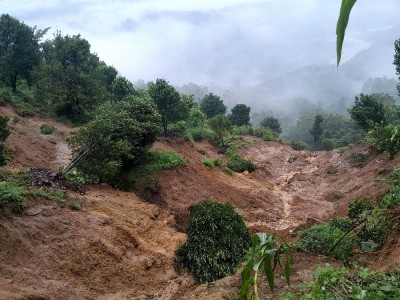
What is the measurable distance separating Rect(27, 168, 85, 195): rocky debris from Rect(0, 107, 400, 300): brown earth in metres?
0.49

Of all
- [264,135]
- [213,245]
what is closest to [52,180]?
[213,245]

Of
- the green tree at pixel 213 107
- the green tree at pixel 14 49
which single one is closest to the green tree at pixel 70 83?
the green tree at pixel 14 49

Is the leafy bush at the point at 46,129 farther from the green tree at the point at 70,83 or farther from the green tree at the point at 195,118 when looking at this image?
the green tree at the point at 195,118

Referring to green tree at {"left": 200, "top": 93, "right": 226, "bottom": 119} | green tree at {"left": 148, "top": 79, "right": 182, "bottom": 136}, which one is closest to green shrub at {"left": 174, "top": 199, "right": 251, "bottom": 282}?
green tree at {"left": 148, "top": 79, "right": 182, "bottom": 136}

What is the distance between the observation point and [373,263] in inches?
277

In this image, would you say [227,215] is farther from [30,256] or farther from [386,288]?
[386,288]

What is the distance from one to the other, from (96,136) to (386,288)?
43.2 feet

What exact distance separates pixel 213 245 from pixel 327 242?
2.89 metres

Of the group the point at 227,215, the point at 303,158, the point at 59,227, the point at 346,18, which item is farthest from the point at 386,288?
the point at 303,158

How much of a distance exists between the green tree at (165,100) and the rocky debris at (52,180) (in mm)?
17640

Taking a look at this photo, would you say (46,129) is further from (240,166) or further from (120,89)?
(240,166)

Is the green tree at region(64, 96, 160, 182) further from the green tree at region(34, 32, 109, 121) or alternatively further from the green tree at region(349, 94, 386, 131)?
the green tree at region(349, 94, 386, 131)

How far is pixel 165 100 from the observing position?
103ft

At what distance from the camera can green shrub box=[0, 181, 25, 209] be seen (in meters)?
9.80
